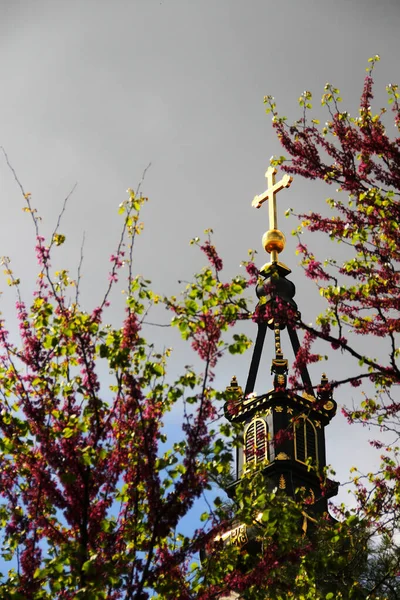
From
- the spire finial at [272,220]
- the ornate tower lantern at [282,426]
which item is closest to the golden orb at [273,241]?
the spire finial at [272,220]

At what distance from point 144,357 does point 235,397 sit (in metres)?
1.56

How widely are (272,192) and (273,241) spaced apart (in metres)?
2.40

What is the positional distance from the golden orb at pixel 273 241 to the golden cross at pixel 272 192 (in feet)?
1.39

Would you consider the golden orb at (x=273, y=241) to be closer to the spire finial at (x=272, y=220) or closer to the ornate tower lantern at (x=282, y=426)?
the spire finial at (x=272, y=220)

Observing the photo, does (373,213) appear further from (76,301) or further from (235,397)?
(76,301)

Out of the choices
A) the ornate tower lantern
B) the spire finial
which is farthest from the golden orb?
the ornate tower lantern

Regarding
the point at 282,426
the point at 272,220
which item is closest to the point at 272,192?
the point at 272,220

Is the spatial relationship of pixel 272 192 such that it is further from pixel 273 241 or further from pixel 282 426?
pixel 282 426

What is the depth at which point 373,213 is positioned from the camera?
43.0ft

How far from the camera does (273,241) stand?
4316cm

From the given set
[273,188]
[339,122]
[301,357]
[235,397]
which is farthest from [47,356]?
[273,188]

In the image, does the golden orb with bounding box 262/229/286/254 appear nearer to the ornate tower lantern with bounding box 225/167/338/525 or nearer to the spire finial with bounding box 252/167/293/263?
the spire finial with bounding box 252/167/293/263

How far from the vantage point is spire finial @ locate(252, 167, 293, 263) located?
4225cm

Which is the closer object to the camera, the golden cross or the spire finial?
the golden cross
